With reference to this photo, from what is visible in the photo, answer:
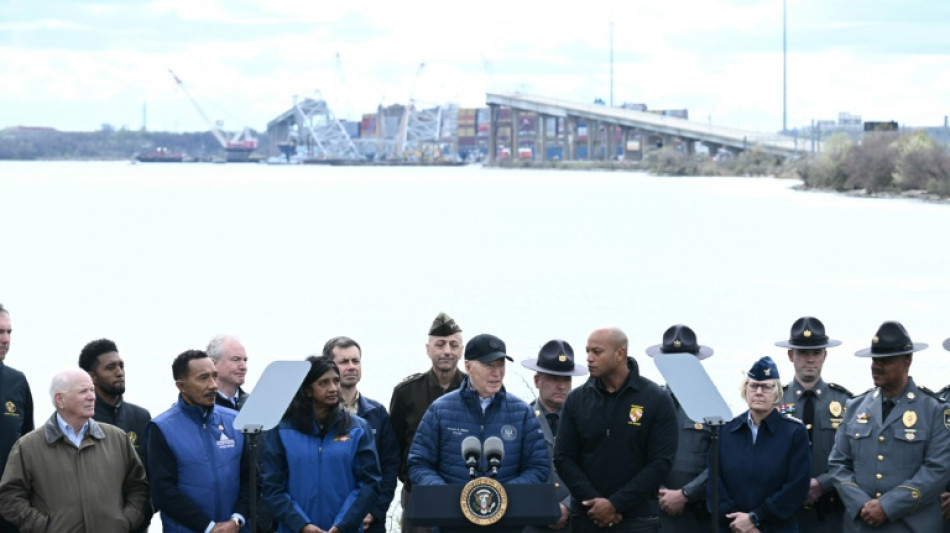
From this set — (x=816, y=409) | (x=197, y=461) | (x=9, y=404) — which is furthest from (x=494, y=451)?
(x=9, y=404)

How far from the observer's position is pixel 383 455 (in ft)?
20.5

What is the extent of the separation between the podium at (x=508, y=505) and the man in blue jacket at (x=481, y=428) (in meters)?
0.42

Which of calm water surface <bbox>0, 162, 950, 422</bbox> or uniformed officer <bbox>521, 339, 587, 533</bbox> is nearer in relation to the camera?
uniformed officer <bbox>521, 339, 587, 533</bbox>

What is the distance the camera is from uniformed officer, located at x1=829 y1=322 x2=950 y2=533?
616 centimetres

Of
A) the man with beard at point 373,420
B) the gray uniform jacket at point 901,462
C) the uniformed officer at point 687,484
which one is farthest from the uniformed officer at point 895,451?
the man with beard at point 373,420

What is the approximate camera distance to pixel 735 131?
14450cm

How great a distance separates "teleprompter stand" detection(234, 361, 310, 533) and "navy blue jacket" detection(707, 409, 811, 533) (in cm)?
208

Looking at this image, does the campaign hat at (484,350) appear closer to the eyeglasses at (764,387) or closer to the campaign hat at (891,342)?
the eyeglasses at (764,387)

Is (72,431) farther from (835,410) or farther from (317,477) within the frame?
(835,410)

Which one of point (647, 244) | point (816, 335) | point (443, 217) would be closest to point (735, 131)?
point (443, 217)

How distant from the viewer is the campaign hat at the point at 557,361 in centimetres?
659

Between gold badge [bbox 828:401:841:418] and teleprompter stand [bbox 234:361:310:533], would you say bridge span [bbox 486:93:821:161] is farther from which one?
teleprompter stand [bbox 234:361:310:533]

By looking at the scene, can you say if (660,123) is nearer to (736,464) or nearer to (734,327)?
(734,327)

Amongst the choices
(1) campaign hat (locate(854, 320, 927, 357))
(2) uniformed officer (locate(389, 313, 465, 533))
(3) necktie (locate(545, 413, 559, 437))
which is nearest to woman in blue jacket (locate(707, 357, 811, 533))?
(1) campaign hat (locate(854, 320, 927, 357))
